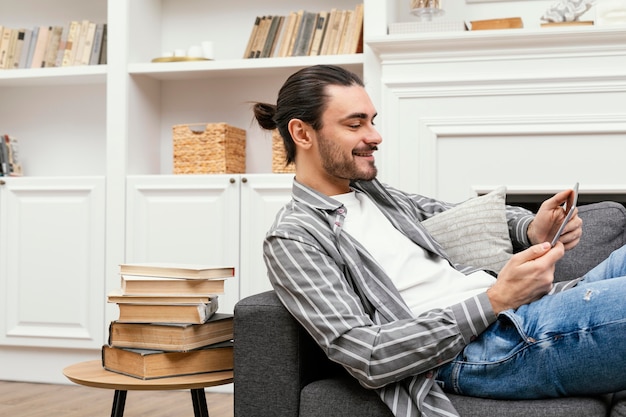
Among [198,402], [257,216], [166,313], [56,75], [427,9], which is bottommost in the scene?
[198,402]

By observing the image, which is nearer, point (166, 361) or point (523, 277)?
point (523, 277)

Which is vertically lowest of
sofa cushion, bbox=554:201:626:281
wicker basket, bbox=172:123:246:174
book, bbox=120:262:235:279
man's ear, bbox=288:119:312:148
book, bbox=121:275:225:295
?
book, bbox=121:275:225:295

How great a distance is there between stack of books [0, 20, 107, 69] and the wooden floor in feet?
4.77

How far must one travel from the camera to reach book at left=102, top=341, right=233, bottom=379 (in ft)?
5.67

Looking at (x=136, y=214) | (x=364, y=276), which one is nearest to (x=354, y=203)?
(x=364, y=276)

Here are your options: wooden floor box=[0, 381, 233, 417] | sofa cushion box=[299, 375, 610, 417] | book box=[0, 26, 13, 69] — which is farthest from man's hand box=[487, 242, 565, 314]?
book box=[0, 26, 13, 69]

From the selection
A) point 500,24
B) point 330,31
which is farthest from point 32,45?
point 500,24

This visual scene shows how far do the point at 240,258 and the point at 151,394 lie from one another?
0.67m

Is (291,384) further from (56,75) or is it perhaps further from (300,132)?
(56,75)

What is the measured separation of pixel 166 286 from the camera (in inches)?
70.7

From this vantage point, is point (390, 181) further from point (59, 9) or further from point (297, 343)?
point (59, 9)

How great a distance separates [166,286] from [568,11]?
2017 millimetres

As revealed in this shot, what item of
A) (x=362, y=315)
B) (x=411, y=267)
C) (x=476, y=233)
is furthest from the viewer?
(x=476, y=233)

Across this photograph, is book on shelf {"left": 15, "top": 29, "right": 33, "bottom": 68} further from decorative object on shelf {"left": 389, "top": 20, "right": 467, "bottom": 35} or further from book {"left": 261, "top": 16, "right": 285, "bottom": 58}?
decorative object on shelf {"left": 389, "top": 20, "right": 467, "bottom": 35}
